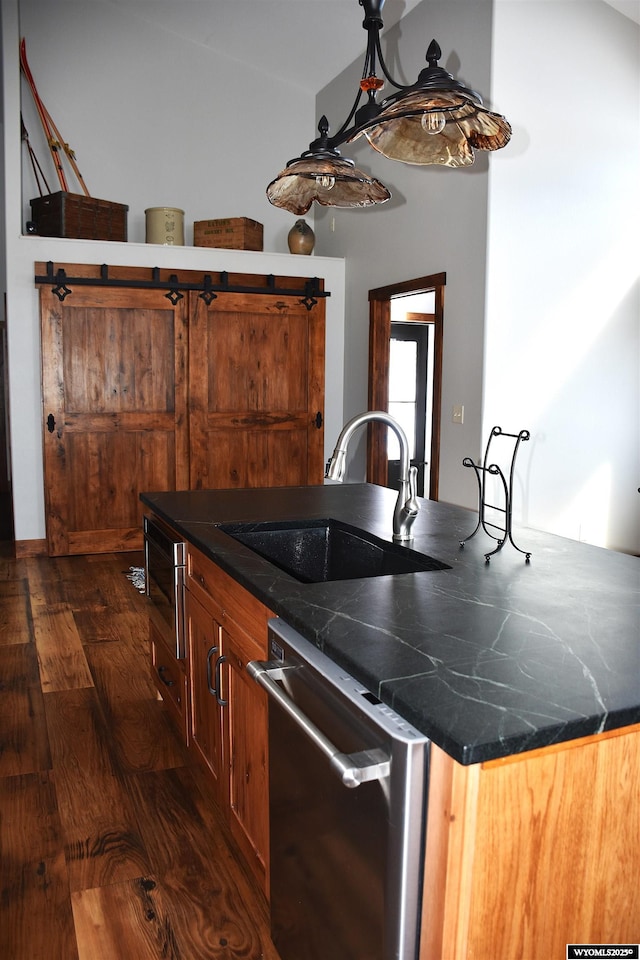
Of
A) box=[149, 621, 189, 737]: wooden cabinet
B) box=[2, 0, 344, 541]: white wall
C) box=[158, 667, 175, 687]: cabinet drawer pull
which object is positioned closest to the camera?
box=[149, 621, 189, 737]: wooden cabinet

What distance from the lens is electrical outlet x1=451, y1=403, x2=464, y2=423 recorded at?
4.65 m

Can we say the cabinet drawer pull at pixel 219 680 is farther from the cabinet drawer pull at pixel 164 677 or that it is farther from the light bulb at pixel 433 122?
the light bulb at pixel 433 122

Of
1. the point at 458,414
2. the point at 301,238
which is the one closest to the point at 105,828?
the point at 458,414

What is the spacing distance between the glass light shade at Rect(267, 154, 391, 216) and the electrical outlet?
2105 mm

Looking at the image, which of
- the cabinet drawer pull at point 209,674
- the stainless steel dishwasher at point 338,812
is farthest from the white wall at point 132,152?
the stainless steel dishwasher at point 338,812

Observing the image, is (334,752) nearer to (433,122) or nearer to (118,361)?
(433,122)

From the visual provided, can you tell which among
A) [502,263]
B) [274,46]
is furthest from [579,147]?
[274,46]

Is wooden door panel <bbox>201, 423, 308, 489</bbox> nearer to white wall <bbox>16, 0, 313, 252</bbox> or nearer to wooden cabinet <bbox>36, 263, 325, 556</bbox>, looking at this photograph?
wooden cabinet <bbox>36, 263, 325, 556</bbox>

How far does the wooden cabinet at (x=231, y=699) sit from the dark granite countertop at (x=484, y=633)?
10cm

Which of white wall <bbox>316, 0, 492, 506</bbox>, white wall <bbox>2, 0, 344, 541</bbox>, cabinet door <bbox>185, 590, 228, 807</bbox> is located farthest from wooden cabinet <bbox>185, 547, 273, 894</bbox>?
white wall <bbox>2, 0, 344, 541</bbox>

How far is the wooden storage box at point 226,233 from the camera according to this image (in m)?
5.96

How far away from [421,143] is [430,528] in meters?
1.14

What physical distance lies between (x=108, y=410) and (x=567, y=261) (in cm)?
331

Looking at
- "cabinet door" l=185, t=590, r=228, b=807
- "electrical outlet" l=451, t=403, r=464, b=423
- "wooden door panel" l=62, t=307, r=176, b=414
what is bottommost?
"cabinet door" l=185, t=590, r=228, b=807
